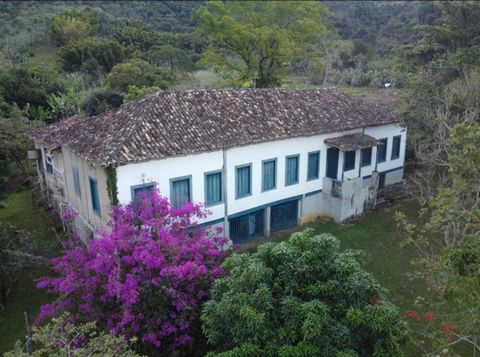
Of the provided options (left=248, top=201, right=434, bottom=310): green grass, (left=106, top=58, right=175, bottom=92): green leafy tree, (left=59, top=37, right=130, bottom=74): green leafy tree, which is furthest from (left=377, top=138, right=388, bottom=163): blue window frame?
(left=59, top=37, right=130, bottom=74): green leafy tree

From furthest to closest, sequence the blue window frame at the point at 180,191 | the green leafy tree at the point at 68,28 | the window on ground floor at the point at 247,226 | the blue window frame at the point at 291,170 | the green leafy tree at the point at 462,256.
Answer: the green leafy tree at the point at 68,28 < the blue window frame at the point at 291,170 < the window on ground floor at the point at 247,226 < the blue window frame at the point at 180,191 < the green leafy tree at the point at 462,256

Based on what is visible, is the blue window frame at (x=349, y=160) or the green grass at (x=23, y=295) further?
the blue window frame at (x=349, y=160)

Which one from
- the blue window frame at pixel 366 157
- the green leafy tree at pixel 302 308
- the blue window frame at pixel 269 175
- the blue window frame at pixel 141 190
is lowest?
the blue window frame at pixel 366 157

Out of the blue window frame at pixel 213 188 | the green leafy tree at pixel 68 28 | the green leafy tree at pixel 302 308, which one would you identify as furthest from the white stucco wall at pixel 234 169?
the green leafy tree at pixel 68 28

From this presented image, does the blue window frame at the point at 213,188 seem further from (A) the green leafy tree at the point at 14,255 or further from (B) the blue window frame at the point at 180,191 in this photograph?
(A) the green leafy tree at the point at 14,255

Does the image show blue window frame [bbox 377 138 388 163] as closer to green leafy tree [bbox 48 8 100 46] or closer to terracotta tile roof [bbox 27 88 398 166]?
terracotta tile roof [bbox 27 88 398 166]

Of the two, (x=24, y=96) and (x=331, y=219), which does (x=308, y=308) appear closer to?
(x=331, y=219)
